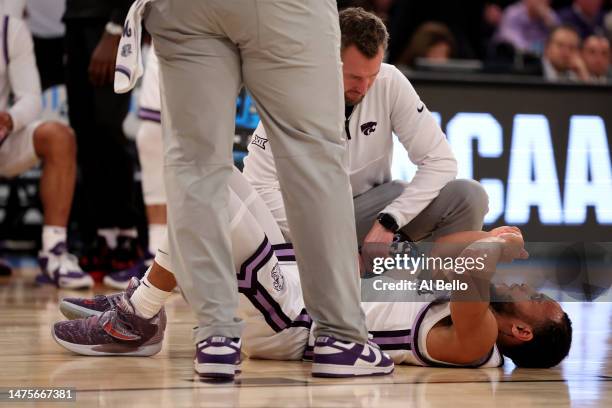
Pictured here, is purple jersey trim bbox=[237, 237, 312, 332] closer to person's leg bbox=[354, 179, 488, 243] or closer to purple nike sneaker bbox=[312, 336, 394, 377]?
purple nike sneaker bbox=[312, 336, 394, 377]

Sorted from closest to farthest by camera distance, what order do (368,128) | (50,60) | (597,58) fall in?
(368,128)
(50,60)
(597,58)

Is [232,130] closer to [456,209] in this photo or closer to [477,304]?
[477,304]

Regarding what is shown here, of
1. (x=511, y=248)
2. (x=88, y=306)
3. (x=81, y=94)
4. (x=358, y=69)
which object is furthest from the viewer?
(x=81, y=94)

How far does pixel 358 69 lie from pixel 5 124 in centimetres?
251

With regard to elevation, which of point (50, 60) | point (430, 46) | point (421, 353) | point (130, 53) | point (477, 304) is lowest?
point (430, 46)

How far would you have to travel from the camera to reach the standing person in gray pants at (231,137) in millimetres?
2646

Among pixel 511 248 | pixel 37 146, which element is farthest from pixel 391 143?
pixel 37 146

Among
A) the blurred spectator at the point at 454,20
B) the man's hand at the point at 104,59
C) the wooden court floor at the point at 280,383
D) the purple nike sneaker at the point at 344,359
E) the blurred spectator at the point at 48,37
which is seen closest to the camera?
the wooden court floor at the point at 280,383

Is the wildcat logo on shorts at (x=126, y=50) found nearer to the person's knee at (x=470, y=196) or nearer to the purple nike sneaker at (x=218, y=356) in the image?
the purple nike sneaker at (x=218, y=356)

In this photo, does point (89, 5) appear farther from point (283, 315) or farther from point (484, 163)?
point (283, 315)

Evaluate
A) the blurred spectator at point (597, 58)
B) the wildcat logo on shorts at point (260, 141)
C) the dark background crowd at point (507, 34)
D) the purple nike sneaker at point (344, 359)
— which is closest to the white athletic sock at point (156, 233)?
the wildcat logo on shorts at point (260, 141)

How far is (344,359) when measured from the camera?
278cm

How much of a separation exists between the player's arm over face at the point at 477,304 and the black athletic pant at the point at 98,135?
3.06 metres

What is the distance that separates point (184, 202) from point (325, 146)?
1.21 ft
